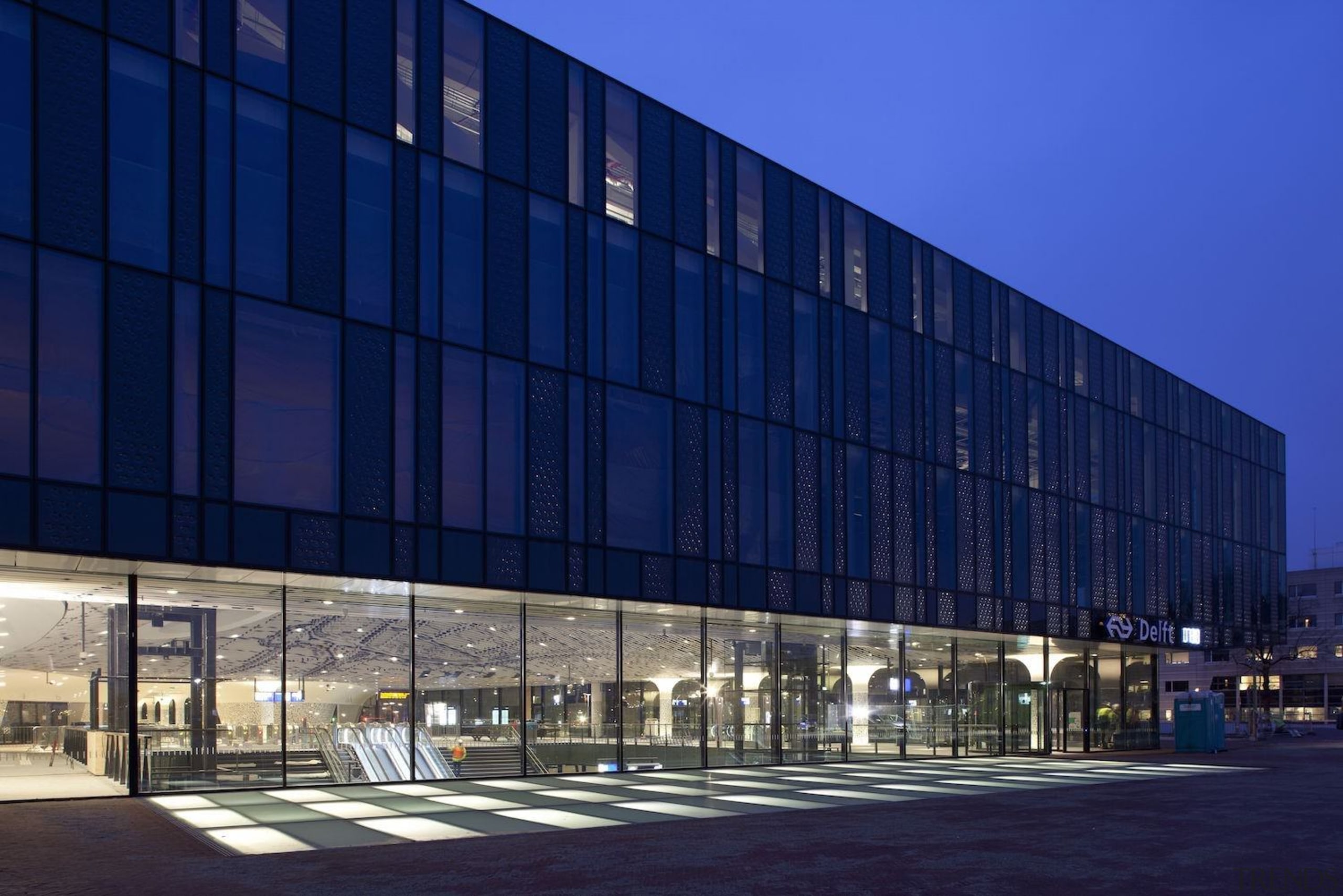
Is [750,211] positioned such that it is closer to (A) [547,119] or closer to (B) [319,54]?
(A) [547,119]

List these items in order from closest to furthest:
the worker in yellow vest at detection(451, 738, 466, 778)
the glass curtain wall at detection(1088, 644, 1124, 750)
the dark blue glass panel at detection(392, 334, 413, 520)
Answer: the dark blue glass panel at detection(392, 334, 413, 520) < the worker in yellow vest at detection(451, 738, 466, 778) < the glass curtain wall at detection(1088, 644, 1124, 750)

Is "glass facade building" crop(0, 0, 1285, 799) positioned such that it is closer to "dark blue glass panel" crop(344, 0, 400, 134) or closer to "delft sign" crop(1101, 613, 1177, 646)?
"dark blue glass panel" crop(344, 0, 400, 134)

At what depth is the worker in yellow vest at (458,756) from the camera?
30609 mm

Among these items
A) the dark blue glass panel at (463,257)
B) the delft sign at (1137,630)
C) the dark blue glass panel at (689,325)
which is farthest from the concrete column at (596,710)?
the delft sign at (1137,630)

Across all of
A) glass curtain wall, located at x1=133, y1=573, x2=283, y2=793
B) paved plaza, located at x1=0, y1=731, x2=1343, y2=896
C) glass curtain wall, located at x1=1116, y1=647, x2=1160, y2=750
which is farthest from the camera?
glass curtain wall, located at x1=1116, y1=647, x2=1160, y2=750

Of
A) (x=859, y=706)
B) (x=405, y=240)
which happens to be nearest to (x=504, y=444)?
(x=405, y=240)

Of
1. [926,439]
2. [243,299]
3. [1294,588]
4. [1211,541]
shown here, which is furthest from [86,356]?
[1294,588]

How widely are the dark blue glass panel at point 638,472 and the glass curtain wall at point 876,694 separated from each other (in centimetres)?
1045

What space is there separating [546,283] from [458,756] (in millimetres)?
11119

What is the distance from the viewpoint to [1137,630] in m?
52.2

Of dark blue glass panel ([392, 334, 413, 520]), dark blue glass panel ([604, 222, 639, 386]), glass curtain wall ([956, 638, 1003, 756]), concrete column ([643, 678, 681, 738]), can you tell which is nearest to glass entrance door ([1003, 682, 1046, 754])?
glass curtain wall ([956, 638, 1003, 756])

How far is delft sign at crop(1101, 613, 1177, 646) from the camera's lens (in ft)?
166

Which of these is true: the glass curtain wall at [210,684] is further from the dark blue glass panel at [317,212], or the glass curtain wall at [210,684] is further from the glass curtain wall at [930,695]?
the glass curtain wall at [930,695]

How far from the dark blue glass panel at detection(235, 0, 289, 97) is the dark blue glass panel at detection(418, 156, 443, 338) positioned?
3.52m
